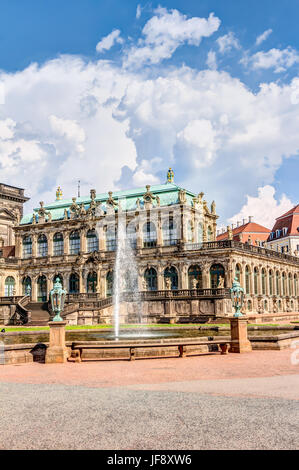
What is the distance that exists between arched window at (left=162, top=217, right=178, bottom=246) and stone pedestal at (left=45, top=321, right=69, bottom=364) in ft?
123

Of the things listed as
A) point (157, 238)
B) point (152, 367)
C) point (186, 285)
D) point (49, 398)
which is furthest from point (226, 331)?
point (157, 238)

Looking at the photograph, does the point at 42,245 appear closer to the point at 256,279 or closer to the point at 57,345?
the point at 256,279

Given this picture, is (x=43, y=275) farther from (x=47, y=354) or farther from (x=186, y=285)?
(x=47, y=354)

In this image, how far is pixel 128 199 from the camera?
6144 cm

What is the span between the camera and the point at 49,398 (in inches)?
436

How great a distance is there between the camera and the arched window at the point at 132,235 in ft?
190

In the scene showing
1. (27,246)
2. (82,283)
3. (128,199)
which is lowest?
(82,283)

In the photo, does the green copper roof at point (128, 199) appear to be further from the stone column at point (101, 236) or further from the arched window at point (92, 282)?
the arched window at point (92, 282)

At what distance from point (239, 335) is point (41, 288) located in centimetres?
4799

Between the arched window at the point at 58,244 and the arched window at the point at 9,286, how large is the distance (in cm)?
703

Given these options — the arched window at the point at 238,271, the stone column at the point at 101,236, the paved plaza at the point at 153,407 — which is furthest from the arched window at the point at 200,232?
the paved plaza at the point at 153,407

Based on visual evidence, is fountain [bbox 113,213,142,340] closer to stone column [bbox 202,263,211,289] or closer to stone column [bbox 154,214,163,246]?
stone column [bbox 154,214,163,246]

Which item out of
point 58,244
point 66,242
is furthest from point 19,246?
point 66,242

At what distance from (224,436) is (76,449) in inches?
93.0
